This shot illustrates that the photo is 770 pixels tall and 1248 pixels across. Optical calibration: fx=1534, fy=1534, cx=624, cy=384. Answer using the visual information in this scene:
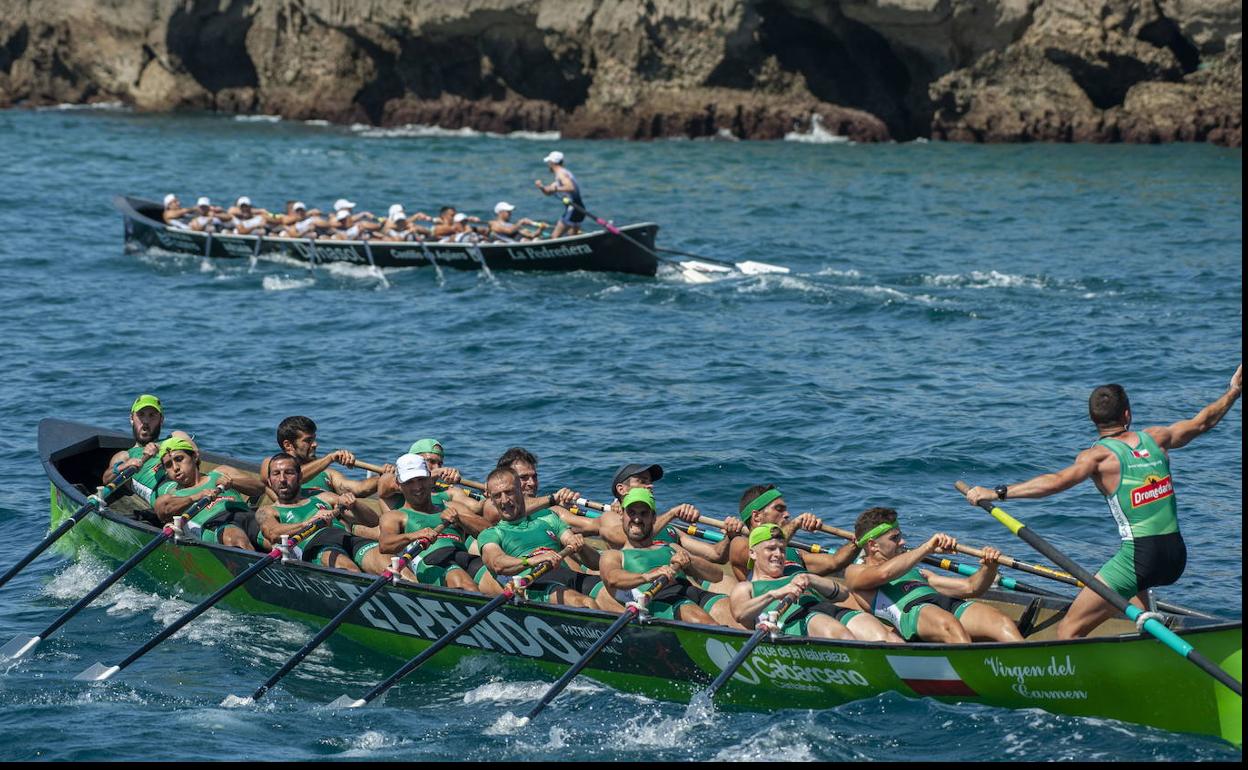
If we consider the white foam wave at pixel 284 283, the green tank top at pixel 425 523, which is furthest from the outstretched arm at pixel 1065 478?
the white foam wave at pixel 284 283

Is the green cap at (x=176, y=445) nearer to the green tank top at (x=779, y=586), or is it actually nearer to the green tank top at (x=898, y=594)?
the green tank top at (x=779, y=586)

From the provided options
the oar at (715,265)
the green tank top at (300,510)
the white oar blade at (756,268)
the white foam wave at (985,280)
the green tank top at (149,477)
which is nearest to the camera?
the green tank top at (300,510)

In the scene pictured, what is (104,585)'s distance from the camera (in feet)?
50.2

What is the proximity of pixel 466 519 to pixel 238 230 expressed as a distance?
21.5m

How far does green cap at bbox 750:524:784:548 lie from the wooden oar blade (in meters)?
3.70

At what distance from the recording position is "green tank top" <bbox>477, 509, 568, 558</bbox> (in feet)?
47.4

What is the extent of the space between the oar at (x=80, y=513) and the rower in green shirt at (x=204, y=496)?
564mm

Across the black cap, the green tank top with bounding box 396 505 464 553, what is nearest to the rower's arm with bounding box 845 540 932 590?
the black cap

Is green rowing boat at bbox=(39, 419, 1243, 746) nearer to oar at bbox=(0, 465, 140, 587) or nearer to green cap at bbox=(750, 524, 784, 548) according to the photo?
oar at bbox=(0, 465, 140, 587)

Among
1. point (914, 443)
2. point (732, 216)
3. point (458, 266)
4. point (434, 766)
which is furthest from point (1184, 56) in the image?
point (434, 766)

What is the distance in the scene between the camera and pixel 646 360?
84.6ft

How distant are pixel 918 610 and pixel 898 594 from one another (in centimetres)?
37

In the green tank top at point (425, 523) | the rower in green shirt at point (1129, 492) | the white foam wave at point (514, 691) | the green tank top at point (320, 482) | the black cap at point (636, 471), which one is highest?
the rower in green shirt at point (1129, 492)

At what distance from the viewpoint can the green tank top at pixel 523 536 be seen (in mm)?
14445
